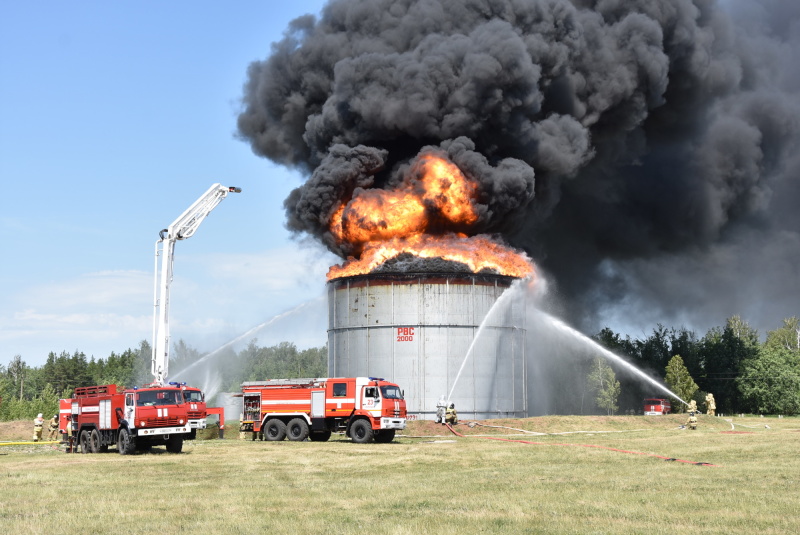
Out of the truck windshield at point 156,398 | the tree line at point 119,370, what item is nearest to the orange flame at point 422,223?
the truck windshield at point 156,398

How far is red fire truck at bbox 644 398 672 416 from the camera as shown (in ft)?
237

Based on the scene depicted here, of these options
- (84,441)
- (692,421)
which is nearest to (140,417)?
(84,441)

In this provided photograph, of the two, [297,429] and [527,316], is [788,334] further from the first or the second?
[297,429]

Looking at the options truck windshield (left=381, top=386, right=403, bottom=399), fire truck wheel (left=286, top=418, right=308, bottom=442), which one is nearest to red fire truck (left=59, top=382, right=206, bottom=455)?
fire truck wheel (left=286, top=418, right=308, bottom=442)

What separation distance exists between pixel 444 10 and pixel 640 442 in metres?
29.2

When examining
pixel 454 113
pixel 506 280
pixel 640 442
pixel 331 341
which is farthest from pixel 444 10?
pixel 640 442

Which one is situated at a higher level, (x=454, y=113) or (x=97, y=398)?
(x=454, y=113)

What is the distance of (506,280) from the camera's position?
2089 inches

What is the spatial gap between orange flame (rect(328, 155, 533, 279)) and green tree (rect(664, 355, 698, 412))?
96.0 feet

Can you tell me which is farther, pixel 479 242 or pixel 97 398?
pixel 479 242

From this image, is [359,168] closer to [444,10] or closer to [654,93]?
[444,10]

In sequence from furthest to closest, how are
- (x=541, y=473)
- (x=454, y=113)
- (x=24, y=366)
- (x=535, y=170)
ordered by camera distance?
1. (x=24, y=366)
2. (x=535, y=170)
3. (x=454, y=113)
4. (x=541, y=473)

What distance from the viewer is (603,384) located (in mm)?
80062

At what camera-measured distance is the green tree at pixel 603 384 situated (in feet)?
255
